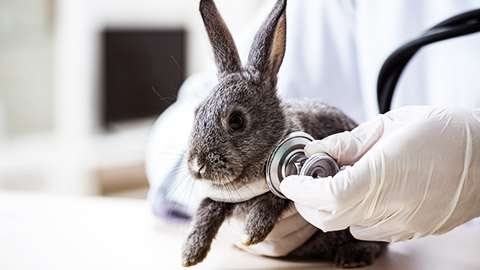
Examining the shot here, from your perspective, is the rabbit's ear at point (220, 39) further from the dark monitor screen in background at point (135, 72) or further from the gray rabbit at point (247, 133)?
the dark monitor screen in background at point (135, 72)

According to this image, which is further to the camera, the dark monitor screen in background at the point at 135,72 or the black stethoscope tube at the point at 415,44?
the dark monitor screen in background at the point at 135,72

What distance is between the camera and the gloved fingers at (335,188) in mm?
642

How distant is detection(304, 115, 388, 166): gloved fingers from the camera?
68 cm

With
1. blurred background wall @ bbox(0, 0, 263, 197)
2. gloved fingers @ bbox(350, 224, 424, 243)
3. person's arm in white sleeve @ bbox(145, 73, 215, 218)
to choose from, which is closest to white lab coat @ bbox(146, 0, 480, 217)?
person's arm in white sleeve @ bbox(145, 73, 215, 218)

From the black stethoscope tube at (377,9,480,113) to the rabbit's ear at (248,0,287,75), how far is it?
192mm

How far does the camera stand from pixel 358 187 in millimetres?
646

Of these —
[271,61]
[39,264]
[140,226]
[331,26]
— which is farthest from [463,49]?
[39,264]

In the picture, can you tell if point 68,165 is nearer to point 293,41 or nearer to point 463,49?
point 293,41

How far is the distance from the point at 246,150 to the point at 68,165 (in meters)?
2.64

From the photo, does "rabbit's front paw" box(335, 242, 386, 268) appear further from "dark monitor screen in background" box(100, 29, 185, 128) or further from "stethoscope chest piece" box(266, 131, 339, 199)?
"dark monitor screen in background" box(100, 29, 185, 128)

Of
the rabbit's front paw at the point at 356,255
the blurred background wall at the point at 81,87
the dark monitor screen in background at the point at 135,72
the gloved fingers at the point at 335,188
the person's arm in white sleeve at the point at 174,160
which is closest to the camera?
the gloved fingers at the point at 335,188

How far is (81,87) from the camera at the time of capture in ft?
10.6

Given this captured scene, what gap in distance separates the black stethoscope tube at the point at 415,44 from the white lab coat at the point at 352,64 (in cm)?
26

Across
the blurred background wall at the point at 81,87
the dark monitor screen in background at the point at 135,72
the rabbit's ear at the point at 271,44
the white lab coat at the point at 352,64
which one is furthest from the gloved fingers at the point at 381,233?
the dark monitor screen in background at the point at 135,72
